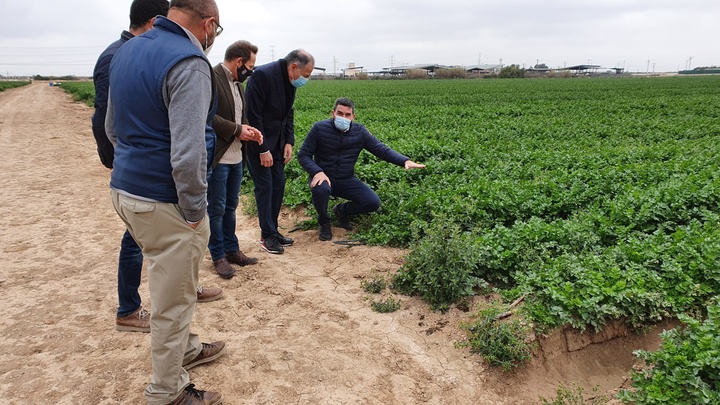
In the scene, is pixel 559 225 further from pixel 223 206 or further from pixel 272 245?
pixel 223 206

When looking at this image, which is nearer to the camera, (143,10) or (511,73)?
(143,10)

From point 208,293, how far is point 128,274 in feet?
2.85

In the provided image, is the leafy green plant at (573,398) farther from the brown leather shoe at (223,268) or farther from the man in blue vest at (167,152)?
the brown leather shoe at (223,268)

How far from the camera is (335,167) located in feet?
19.9

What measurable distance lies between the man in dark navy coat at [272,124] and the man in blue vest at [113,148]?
5.94ft

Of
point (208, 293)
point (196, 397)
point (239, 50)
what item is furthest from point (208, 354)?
point (239, 50)

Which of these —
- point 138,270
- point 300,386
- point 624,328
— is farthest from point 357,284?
point 624,328

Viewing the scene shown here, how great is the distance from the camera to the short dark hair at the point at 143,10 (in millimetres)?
3266

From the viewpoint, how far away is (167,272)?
2.51m

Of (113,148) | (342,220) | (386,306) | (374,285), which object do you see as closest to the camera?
(113,148)

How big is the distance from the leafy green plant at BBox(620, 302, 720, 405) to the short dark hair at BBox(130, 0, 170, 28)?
4159 millimetres

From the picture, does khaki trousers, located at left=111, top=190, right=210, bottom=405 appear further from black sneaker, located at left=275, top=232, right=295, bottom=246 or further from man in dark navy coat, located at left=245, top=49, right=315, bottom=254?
black sneaker, located at left=275, top=232, right=295, bottom=246

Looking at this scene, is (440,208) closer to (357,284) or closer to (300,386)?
(357,284)

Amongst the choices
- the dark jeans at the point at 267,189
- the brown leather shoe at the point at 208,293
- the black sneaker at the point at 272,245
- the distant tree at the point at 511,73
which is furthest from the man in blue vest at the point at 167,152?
the distant tree at the point at 511,73
